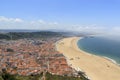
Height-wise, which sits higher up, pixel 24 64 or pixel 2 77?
pixel 2 77

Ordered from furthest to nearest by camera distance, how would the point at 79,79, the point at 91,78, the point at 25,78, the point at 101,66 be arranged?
the point at 101,66 → the point at 91,78 → the point at 79,79 → the point at 25,78

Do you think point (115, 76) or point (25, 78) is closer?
point (25, 78)

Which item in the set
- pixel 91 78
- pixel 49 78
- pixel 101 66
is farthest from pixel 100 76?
pixel 49 78

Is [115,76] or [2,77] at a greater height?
[2,77]

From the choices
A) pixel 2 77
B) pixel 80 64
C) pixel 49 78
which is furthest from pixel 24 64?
pixel 2 77

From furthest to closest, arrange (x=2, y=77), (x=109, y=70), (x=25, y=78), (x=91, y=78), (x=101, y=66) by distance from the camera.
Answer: (x=101, y=66) → (x=109, y=70) → (x=91, y=78) → (x=25, y=78) → (x=2, y=77)

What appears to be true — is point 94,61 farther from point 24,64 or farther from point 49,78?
point 49,78

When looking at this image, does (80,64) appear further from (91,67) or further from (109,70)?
(109,70)

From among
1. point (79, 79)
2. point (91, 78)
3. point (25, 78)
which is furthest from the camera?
point (91, 78)

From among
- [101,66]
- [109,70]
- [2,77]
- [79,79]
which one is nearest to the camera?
[2,77]
